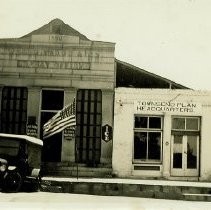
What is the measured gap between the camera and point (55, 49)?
18688 millimetres

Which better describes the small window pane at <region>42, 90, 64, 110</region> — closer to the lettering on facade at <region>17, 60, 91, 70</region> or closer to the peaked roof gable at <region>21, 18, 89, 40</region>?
the lettering on facade at <region>17, 60, 91, 70</region>

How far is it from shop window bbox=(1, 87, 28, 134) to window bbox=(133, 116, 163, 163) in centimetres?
457

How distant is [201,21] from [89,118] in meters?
6.26

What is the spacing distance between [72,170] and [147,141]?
3258 mm

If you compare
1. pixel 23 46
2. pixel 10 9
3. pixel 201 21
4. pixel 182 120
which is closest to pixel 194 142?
pixel 182 120

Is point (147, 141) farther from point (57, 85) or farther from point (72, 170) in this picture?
point (57, 85)

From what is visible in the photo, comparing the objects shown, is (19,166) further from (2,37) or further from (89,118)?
(2,37)

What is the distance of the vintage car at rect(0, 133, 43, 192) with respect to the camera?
12.4 metres

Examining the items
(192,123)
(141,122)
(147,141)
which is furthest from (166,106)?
(147,141)

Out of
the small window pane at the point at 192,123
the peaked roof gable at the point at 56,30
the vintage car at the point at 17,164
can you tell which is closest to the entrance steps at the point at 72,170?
the small window pane at the point at 192,123

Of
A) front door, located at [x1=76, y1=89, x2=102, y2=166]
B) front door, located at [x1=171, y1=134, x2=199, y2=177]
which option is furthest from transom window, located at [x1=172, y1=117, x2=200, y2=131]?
front door, located at [x1=76, y1=89, x2=102, y2=166]

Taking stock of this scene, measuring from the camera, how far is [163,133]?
18781mm

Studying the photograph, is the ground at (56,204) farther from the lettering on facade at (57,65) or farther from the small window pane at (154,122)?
the lettering on facade at (57,65)

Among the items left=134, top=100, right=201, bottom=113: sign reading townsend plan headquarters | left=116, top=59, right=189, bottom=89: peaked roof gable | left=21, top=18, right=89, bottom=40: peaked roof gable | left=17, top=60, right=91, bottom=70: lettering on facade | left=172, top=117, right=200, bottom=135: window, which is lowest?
left=172, top=117, right=200, bottom=135: window
